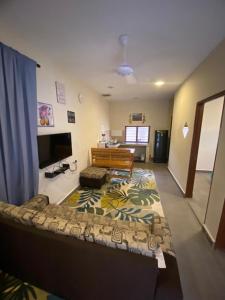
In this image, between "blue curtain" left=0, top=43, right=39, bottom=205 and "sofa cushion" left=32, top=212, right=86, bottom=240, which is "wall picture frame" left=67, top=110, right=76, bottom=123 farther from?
"sofa cushion" left=32, top=212, right=86, bottom=240

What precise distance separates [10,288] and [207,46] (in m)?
3.58

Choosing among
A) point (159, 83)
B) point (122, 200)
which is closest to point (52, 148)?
point (122, 200)

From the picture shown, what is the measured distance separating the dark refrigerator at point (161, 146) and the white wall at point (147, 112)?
1.46 ft

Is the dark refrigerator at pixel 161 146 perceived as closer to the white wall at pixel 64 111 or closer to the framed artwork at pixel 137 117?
the framed artwork at pixel 137 117

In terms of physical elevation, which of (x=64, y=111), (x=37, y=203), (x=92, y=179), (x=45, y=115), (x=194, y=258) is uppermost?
(x=64, y=111)

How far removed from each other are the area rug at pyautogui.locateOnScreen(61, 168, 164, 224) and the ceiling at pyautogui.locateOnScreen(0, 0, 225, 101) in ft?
8.61

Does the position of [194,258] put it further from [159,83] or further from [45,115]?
[159,83]

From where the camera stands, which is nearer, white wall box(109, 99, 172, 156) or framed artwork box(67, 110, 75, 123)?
framed artwork box(67, 110, 75, 123)

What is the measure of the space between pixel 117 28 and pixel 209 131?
4.21 metres

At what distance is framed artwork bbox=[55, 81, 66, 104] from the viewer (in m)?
2.52

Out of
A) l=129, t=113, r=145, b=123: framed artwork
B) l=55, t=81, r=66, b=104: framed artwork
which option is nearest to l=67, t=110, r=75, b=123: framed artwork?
l=55, t=81, r=66, b=104: framed artwork

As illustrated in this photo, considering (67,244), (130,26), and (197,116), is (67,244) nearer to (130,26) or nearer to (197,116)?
(130,26)

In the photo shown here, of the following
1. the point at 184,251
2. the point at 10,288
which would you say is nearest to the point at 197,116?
the point at 184,251

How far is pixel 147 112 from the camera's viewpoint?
6043mm
